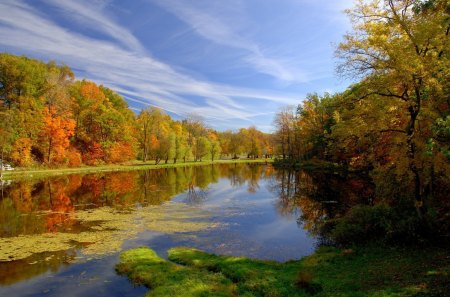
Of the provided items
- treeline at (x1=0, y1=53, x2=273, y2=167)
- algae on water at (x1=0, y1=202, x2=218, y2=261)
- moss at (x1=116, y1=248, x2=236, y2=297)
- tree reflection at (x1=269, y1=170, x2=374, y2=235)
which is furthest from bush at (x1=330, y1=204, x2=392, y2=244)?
treeline at (x1=0, y1=53, x2=273, y2=167)

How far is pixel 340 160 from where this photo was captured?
64.2m

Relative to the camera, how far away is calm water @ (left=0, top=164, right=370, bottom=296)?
15639 millimetres

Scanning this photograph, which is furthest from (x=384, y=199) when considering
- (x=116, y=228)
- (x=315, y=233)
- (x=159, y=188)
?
(x=159, y=188)

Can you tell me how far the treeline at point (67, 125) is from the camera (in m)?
67.4

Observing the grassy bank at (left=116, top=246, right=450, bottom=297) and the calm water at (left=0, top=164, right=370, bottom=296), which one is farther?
the calm water at (left=0, top=164, right=370, bottom=296)

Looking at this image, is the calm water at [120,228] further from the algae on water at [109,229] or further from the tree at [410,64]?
the tree at [410,64]

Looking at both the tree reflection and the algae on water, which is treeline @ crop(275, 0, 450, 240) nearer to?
the tree reflection

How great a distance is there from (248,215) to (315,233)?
841 cm

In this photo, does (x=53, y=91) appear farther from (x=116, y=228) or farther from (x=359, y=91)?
(x=359, y=91)

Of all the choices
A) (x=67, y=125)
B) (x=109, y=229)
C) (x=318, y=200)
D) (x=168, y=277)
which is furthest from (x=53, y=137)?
(x=168, y=277)

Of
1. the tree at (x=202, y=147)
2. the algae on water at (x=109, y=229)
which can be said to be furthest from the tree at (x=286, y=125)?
the algae on water at (x=109, y=229)

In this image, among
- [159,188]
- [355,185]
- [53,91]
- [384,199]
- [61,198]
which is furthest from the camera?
[53,91]

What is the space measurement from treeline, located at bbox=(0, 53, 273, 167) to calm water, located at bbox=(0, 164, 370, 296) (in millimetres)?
26649

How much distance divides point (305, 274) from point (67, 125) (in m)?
78.3
